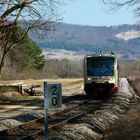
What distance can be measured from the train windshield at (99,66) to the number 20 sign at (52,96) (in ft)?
88.4

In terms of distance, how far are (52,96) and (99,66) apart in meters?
27.2

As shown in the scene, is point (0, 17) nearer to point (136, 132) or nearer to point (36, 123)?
point (36, 123)

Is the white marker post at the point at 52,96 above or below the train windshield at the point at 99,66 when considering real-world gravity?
below

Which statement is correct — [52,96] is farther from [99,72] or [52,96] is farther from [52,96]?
[99,72]

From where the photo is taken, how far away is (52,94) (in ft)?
43.7

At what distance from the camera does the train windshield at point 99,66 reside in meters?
40.3

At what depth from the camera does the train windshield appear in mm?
40312

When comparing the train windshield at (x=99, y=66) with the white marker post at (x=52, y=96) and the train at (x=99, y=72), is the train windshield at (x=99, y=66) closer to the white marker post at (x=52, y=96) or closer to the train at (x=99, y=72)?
the train at (x=99, y=72)

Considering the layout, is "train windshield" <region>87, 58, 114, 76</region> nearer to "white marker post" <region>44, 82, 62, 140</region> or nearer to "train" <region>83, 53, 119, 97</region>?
"train" <region>83, 53, 119, 97</region>

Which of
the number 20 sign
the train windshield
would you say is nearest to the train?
the train windshield

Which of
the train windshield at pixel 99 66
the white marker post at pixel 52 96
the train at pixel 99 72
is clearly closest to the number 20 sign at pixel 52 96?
the white marker post at pixel 52 96

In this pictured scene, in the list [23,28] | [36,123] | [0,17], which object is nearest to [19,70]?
[23,28]

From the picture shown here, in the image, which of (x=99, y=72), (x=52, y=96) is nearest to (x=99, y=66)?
(x=99, y=72)

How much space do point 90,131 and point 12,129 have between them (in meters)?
2.77
